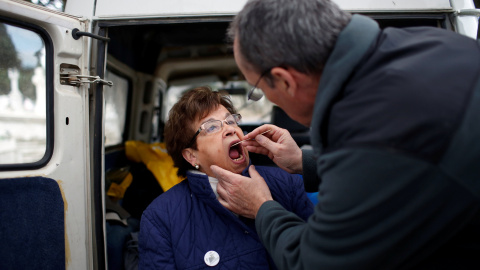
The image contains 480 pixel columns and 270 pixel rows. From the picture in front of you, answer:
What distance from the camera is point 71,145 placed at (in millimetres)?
1784

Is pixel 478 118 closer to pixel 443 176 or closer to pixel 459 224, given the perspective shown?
pixel 443 176

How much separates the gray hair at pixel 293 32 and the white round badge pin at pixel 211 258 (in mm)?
1130

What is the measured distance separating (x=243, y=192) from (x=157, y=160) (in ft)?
6.77

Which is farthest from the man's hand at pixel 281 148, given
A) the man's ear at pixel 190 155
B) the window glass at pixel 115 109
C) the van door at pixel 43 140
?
the window glass at pixel 115 109

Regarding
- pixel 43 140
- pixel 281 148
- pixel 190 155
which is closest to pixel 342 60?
pixel 281 148

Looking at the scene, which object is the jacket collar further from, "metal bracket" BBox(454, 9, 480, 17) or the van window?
the van window

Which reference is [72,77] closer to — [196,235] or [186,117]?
[186,117]

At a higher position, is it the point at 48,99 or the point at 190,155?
the point at 48,99

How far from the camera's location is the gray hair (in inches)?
40.4

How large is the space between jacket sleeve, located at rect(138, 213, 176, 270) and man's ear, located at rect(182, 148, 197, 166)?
46 cm

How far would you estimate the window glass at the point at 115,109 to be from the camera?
11.6ft

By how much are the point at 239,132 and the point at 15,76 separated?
133 cm

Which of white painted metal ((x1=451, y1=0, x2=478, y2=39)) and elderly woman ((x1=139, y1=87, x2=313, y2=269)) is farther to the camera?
white painted metal ((x1=451, y1=0, x2=478, y2=39))

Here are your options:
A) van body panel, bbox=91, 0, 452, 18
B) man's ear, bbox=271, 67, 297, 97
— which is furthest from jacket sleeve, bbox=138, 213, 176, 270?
van body panel, bbox=91, 0, 452, 18
